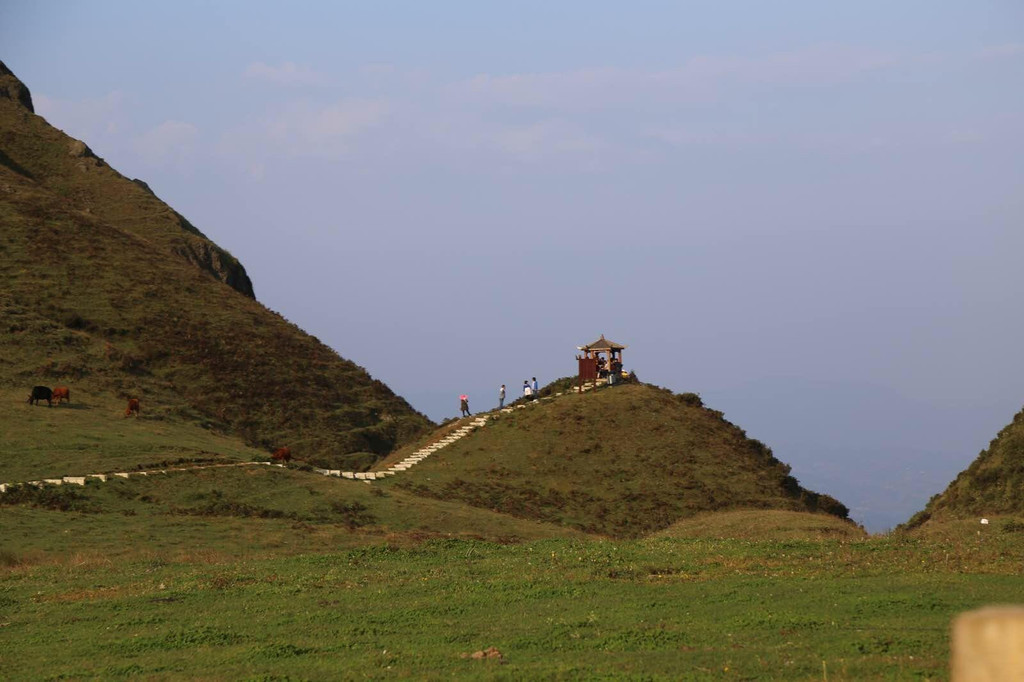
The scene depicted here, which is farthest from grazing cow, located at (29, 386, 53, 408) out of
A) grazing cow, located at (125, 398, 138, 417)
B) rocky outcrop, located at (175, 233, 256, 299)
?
rocky outcrop, located at (175, 233, 256, 299)

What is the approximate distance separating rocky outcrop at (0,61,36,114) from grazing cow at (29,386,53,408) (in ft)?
259

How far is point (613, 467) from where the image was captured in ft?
178

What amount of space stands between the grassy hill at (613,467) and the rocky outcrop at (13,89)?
286 ft

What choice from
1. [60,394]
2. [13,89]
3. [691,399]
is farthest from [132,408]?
[13,89]

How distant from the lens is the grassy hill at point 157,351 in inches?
2363

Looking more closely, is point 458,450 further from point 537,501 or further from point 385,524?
point 385,524

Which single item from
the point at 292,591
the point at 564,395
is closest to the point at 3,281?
the point at 564,395

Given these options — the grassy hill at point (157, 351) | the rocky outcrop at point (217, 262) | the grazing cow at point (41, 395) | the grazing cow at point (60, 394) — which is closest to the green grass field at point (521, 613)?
the grassy hill at point (157, 351)

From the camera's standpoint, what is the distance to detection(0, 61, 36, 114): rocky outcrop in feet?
393

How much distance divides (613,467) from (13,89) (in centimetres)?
9824

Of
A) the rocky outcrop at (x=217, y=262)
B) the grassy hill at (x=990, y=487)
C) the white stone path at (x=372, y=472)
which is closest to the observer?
the grassy hill at (x=990, y=487)

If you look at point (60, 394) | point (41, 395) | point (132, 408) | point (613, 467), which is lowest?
point (613, 467)

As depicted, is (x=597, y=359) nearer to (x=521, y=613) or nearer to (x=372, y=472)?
(x=372, y=472)

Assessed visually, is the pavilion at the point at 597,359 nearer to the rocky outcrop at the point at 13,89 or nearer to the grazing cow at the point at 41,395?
the grazing cow at the point at 41,395
